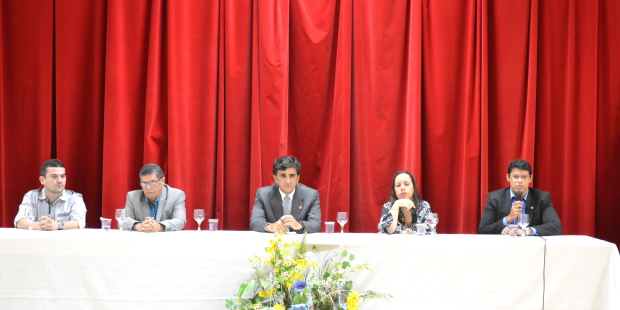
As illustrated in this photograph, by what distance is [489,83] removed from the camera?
4656 millimetres

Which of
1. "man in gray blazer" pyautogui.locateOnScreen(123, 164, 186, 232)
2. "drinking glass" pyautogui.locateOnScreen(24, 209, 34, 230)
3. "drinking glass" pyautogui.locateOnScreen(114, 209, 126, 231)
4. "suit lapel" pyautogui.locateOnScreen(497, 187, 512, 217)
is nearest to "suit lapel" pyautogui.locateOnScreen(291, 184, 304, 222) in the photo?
"man in gray blazer" pyautogui.locateOnScreen(123, 164, 186, 232)

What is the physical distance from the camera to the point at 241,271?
319cm

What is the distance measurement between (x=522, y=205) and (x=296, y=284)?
1757 mm

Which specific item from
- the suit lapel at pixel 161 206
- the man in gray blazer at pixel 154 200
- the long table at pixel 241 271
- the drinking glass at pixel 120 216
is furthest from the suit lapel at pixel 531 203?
the drinking glass at pixel 120 216

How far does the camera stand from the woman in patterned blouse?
380 cm

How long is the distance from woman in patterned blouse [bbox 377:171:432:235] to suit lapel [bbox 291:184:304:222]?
0.57 meters

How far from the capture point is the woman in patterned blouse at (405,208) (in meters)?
3.80

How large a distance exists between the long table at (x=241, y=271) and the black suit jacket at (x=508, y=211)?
0.69m

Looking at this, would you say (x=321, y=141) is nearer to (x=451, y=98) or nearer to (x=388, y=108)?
(x=388, y=108)

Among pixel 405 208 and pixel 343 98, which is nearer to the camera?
pixel 405 208

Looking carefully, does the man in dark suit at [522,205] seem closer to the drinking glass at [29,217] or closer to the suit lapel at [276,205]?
the suit lapel at [276,205]

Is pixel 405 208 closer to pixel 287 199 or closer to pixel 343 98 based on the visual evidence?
pixel 287 199

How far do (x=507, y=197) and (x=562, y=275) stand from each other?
104 centimetres

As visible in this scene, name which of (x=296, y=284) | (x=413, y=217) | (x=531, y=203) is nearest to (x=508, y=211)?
(x=531, y=203)
